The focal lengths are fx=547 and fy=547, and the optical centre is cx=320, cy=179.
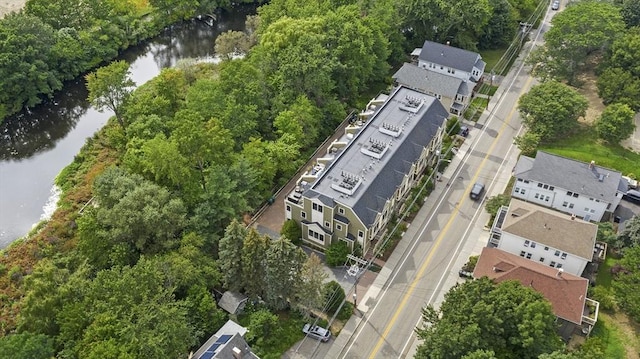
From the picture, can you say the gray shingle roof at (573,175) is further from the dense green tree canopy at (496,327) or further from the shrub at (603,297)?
the dense green tree canopy at (496,327)

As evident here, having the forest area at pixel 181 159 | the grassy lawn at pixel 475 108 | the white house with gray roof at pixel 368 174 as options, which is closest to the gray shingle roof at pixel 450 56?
the grassy lawn at pixel 475 108

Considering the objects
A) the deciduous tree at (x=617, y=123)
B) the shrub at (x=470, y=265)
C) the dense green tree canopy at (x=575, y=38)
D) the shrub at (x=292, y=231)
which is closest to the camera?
the shrub at (x=470, y=265)

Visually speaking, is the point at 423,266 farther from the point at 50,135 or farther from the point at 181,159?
the point at 50,135

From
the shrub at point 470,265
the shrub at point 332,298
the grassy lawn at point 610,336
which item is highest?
the shrub at point 332,298

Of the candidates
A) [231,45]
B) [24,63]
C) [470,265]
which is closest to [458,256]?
[470,265]

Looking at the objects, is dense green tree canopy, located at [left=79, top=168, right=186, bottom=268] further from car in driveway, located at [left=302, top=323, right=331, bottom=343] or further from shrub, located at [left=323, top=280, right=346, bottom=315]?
shrub, located at [left=323, top=280, right=346, bottom=315]

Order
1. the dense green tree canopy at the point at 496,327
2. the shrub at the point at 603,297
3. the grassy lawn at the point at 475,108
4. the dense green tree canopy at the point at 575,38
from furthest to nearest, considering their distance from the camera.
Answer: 1. the dense green tree canopy at the point at 575,38
2. the grassy lawn at the point at 475,108
3. the shrub at the point at 603,297
4. the dense green tree canopy at the point at 496,327

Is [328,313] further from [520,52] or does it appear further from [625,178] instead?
[520,52]

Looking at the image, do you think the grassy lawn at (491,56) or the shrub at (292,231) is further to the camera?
the grassy lawn at (491,56)
